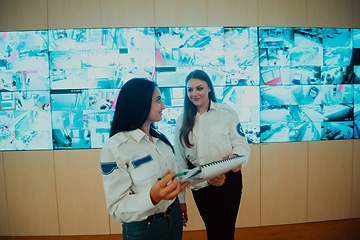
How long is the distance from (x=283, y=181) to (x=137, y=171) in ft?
7.51

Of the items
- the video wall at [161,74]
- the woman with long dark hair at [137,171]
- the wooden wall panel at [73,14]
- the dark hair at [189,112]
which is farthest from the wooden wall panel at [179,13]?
the woman with long dark hair at [137,171]

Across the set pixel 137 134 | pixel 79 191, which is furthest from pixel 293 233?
pixel 79 191

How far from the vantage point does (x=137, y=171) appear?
3.18ft

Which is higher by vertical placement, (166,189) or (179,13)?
(179,13)

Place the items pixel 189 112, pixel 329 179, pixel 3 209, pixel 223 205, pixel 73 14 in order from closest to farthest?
pixel 223 205 → pixel 189 112 → pixel 73 14 → pixel 3 209 → pixel 329 179

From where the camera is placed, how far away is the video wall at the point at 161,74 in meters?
2.32

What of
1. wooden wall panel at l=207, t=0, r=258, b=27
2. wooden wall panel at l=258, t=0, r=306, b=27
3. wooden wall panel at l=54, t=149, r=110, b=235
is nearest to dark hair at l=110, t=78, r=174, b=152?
wooden wall panel at l=54, t=149, r=110, b=235

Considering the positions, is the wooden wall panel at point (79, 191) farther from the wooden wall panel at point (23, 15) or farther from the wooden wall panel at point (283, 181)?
the wooden wall panel at point (283, 181)

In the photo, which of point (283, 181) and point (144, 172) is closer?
point (144, 172)

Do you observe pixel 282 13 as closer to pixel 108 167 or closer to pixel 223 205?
pixel 223 205

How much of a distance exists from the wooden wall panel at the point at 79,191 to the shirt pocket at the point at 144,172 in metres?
1.62

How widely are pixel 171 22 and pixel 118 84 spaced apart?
1.03 m

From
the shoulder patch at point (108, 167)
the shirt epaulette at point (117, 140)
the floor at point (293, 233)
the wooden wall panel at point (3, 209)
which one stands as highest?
the shirt epaulette at point (117, 140)

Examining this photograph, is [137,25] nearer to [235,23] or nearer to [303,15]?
[235,23]
